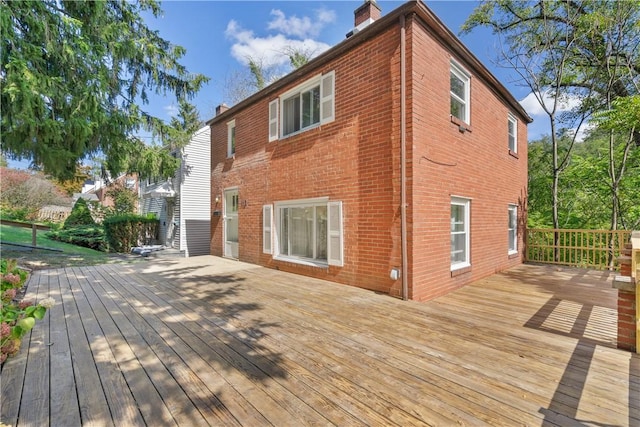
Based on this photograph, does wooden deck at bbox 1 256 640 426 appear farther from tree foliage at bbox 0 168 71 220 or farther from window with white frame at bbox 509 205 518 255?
tree foliage at bbox 0 168 71 220

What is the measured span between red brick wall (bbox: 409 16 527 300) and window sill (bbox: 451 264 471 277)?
0.09 metres

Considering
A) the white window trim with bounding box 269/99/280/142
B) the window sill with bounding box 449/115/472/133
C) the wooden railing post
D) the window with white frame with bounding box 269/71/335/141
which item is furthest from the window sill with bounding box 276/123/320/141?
the wooden railing post

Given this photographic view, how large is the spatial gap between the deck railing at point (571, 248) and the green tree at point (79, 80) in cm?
1352

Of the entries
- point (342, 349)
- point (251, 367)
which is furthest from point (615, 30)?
point (251, 367)

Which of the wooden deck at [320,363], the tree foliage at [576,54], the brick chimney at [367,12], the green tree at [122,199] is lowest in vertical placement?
the wooden deck at [320,363]

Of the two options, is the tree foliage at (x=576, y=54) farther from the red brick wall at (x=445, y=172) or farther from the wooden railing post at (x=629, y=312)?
the wooden railing post at (x=629, y=312)

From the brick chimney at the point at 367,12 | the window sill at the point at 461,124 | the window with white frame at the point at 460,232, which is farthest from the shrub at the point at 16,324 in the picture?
the brick chimney at the point at 367,12

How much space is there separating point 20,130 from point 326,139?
7.03 m

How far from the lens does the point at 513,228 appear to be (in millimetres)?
9336

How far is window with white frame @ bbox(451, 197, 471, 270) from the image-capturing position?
20.7 feet

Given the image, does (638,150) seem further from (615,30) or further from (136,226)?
(136,226)

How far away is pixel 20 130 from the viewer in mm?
6605

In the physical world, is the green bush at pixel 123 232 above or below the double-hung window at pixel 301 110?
below

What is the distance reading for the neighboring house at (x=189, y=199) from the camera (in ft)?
41.9
